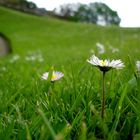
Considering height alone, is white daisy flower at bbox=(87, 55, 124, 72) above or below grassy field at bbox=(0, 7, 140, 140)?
above

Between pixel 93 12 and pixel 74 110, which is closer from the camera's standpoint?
pixel 74 110

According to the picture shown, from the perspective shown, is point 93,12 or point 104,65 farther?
point 93,12

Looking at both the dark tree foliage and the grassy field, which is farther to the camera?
the dark tree foliage

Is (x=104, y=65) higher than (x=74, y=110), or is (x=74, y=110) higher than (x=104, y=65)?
(x=104, y=65)

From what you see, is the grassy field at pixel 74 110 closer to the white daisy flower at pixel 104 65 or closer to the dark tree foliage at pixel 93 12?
the white daisy flower at pixel 104 65

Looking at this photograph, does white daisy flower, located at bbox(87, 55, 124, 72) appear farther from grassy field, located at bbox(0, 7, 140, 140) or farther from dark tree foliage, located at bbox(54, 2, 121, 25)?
dark tree foliage, located at bbox(54, 2, 121, 25)

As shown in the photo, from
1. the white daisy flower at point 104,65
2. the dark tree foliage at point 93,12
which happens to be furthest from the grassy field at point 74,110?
the dark tree foliage at point 93,12

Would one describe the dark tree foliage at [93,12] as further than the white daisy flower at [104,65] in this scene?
Yes

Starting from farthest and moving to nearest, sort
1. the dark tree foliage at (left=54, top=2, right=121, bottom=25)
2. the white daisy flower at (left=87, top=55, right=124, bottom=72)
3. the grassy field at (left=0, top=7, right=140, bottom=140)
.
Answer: the dark tree foliage at (left=54, top=2, right=121, bottom=25) < the white daisy flower at (left=87, top=55, right=124, bottom=72) < the grassy field at (left=0, top=7, right=140, bottom=140)

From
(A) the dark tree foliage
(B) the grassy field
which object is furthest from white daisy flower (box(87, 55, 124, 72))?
(A) the dark tree foliage

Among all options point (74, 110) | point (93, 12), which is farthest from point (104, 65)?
point (93, 12)

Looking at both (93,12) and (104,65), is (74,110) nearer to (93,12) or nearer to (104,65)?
(104,65)

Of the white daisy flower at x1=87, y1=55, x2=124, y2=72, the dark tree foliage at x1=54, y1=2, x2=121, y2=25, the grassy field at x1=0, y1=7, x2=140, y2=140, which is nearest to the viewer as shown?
the grassy field at x1=0, y1=7, x2=140, y2=140
